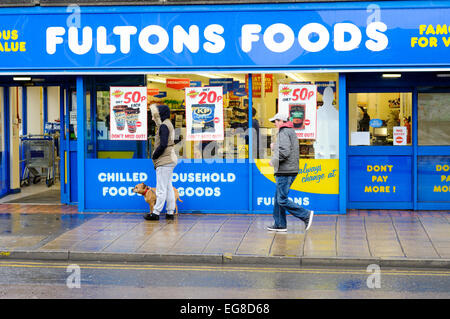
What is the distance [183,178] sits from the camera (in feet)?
40.3

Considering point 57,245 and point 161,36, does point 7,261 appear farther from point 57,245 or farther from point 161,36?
point 161,36

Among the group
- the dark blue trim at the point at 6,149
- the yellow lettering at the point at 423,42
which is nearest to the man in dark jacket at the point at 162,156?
the yellow lettering at the point at 423,42

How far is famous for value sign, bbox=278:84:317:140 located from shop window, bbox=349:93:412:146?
1.12 meters

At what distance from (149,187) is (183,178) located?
29.0 inches

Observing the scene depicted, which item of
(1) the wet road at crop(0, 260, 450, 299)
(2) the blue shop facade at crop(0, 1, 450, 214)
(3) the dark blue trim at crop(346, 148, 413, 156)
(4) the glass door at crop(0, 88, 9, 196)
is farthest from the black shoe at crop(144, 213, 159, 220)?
(4) the glass door at crop(0, 88, 9, 196)

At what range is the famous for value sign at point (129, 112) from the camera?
40.7 feet

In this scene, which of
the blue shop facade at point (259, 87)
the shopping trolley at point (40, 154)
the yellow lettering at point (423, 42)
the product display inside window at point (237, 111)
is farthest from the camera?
the shopping trolley at point (40, 154)

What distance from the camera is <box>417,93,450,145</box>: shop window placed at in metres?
12.7

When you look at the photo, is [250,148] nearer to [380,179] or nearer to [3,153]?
[380,179]

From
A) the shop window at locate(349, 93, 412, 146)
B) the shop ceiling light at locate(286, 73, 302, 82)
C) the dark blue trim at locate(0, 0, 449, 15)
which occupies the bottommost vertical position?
the shop window at locate(349, 93, 412, 146)

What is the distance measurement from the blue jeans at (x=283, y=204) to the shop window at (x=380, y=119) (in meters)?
2.96

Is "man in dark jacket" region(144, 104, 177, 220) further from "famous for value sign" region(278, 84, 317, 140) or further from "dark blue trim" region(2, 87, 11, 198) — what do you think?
"dark blue trim" region(2, 87, 11, 198)

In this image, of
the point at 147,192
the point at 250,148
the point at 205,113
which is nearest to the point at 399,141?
the point at 250,148

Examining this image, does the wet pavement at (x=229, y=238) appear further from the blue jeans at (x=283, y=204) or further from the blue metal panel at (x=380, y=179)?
the blue metal panel at (x=380, y=179)
